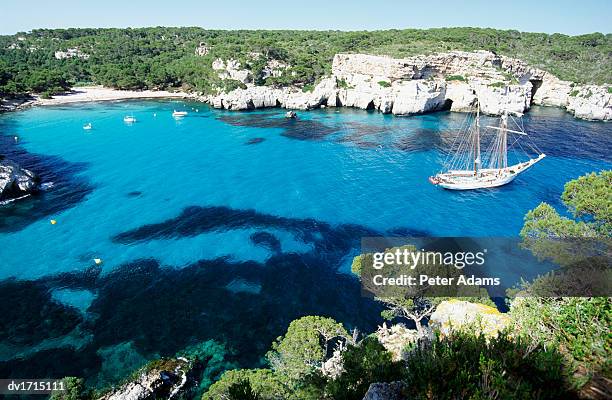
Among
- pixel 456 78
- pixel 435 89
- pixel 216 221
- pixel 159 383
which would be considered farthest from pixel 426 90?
pixel 159 383

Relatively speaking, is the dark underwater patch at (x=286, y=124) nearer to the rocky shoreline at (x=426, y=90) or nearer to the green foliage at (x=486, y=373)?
the rocky shoreline at (x=426, y=90)

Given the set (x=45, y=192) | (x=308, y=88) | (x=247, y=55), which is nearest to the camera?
(x=45, y=192)

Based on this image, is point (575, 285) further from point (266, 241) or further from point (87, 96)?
point (87, 96)

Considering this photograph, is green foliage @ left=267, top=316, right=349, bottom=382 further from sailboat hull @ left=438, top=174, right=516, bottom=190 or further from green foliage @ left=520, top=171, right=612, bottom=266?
sailboat hull @ left=438, top=174, right=516, bottom=190

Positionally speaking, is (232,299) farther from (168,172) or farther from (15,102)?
(15,102)

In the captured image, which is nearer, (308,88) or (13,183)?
(13,183)

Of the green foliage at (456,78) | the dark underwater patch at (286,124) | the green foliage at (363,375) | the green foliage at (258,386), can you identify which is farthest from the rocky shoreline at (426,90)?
the green foliage at (363,375)

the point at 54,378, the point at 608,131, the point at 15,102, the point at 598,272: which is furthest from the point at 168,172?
the point at 608,131
